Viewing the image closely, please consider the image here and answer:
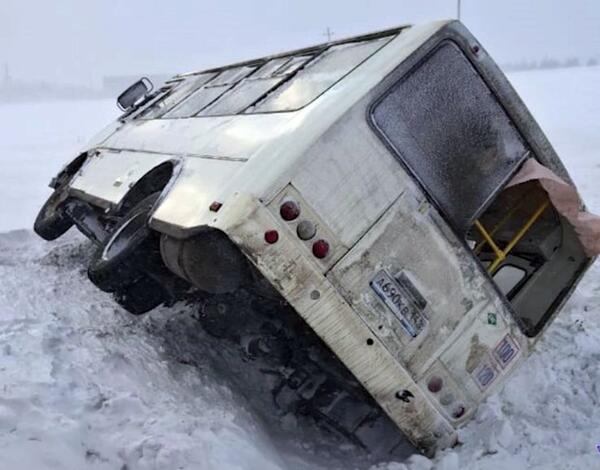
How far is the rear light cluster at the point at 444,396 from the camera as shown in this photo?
3.55 metres

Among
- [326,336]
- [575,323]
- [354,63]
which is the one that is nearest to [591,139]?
[575,323]

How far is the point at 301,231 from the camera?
327cm

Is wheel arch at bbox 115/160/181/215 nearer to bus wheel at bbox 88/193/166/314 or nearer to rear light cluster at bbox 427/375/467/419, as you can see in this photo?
bus wheel at bbox 88/193/166/314

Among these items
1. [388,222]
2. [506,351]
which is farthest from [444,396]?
[388,222]

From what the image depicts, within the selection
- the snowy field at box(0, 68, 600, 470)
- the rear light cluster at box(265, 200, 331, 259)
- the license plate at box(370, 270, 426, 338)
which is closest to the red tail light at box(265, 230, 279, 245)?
the rear light cluster at box(265, 200, 331, 259)

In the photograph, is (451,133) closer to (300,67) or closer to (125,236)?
(300,67)

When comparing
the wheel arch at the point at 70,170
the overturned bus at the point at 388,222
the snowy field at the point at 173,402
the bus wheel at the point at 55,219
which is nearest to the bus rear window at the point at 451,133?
the overturned bus at the point at 388,222

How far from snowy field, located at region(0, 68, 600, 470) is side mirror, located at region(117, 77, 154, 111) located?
247 cm

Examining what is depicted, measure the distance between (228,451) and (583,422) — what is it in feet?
6.40

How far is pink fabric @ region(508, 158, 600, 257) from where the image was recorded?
378 centimetres

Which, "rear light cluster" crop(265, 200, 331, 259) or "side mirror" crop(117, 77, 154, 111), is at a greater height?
"side mirror" crop(117, 77, 154, 111)

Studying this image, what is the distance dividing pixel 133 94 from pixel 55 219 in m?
1.86

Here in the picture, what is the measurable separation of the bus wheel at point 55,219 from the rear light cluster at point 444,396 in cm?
420

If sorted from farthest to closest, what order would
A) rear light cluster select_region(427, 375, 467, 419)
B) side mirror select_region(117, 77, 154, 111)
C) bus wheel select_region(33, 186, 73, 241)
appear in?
side mirror select_region(117, 77, 154, 111), bus wheel select_region(33, 186, 73, 241), rear light cluster select_region(427, 375, 467, 419)
